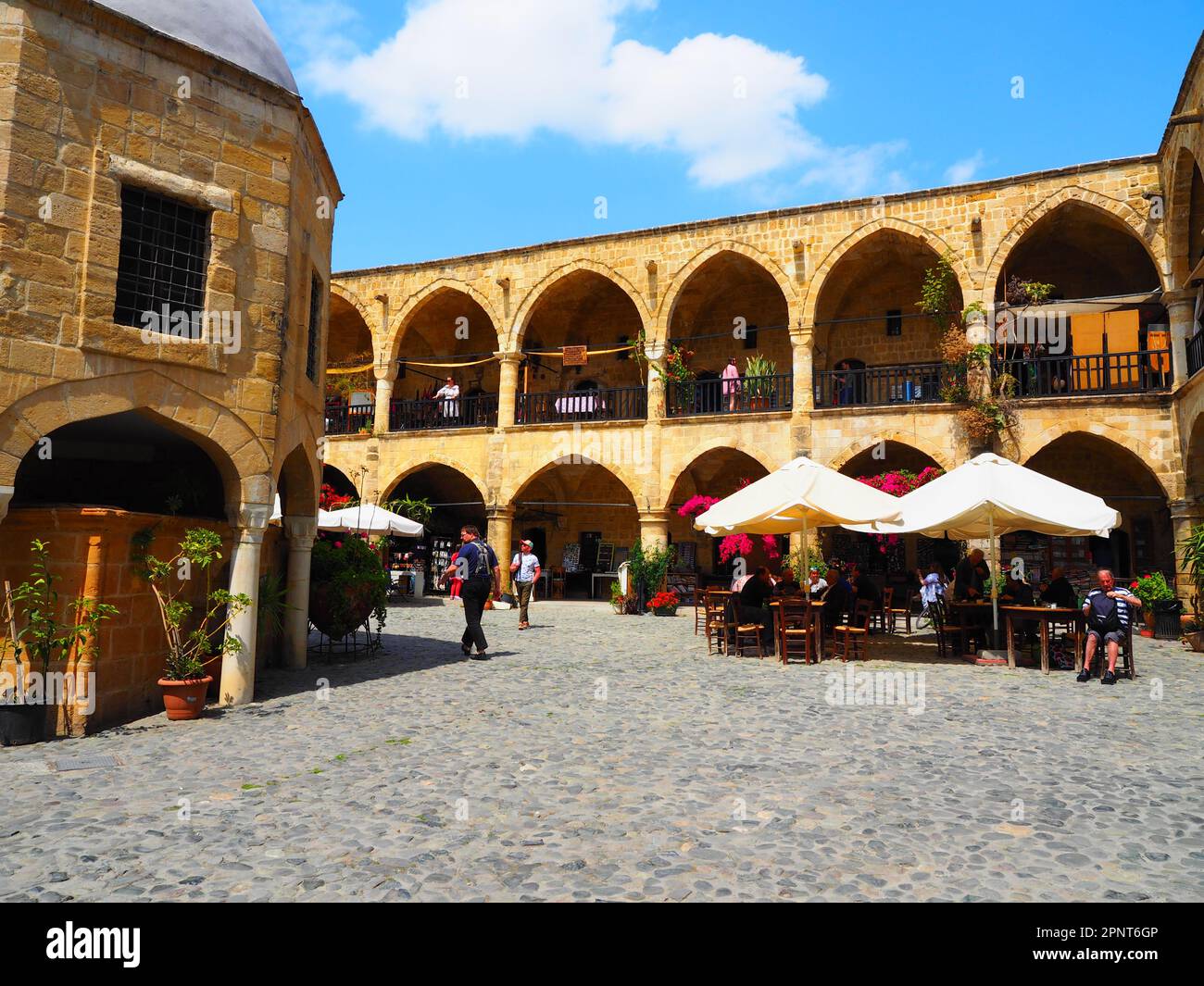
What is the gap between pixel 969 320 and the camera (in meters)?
15.5

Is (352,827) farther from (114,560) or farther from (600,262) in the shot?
(600,262)

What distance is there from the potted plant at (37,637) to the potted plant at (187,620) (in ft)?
1.87

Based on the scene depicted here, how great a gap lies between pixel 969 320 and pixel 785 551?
618 cm

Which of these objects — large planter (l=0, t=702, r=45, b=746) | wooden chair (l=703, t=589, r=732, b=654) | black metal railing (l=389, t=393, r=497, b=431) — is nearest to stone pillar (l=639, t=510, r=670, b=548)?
black metal railing (l=389, t=393, r=497, b=431)

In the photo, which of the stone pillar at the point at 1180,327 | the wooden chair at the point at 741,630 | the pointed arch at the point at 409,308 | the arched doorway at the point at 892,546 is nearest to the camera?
the wooden chair at the point at 741,630

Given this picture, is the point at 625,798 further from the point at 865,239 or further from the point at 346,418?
the point at 346,418

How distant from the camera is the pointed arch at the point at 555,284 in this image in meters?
18.2

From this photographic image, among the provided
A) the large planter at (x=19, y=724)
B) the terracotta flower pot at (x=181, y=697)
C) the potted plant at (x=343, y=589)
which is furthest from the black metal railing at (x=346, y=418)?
the large planter at (x=19, y=724)

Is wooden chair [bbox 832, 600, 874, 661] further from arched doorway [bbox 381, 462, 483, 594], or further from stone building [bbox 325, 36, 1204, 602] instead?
arched doorway [bbox 381, 462, 483, 594]

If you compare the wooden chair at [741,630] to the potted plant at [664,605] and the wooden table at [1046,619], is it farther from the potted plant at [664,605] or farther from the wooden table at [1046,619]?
the potted plant at [664,605]

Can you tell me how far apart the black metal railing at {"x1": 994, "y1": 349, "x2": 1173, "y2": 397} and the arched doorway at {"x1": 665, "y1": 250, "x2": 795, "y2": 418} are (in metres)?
4.68

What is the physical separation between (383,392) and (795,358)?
35.0 feet

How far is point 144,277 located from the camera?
258 inches
